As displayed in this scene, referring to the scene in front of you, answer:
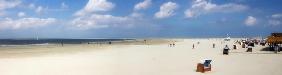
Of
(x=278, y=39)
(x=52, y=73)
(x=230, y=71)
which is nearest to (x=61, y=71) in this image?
(x=52, y=73)

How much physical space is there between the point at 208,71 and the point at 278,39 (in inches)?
837

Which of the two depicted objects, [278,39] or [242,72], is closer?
[242,72]

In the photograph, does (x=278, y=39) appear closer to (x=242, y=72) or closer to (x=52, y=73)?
(x=242, y=72)

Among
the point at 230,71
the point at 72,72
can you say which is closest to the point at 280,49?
the point at 230,71

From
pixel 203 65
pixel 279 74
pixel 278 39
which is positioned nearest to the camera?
pixel 279 74

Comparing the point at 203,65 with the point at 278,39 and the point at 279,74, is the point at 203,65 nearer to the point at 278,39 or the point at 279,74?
the point at 279,74

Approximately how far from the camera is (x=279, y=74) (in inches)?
698

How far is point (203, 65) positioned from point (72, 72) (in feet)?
20.9

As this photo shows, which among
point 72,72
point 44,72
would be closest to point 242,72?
point 72,72

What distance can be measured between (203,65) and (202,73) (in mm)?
570

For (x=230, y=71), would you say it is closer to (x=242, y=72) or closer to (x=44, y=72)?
(x=242, y=72)

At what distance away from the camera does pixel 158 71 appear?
63.6 feet

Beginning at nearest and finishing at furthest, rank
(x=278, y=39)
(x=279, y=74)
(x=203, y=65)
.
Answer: (x=279, y=74) < (x=203, y=65) < (x=278, y=39)

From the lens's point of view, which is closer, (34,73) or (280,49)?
(34,73)
